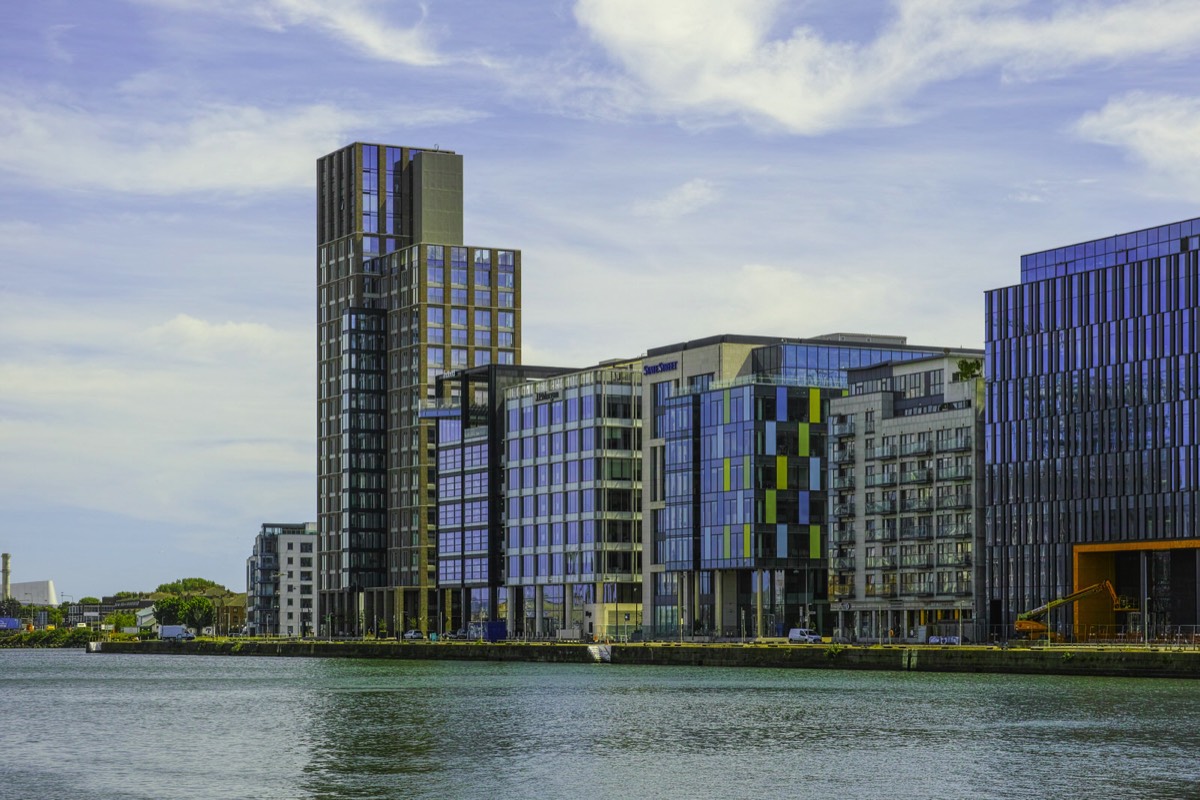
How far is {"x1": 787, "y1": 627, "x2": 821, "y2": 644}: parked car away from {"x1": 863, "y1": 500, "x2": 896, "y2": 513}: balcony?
1281cm

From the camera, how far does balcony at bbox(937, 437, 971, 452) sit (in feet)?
594

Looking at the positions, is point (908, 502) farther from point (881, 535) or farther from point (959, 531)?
point (959, 531)

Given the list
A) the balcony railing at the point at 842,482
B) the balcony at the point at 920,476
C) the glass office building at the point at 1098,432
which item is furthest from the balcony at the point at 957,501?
the balcony railing at the point at 842,482

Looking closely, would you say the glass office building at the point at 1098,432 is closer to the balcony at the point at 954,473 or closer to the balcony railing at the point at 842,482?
the balcony at the point at 954,473

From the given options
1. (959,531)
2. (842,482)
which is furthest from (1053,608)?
(842,482)

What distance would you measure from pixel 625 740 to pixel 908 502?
103064 millimetres

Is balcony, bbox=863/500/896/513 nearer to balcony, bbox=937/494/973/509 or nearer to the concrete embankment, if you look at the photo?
balcony, bbox=937/494/973/509

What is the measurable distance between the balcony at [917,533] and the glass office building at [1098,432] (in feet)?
24.6

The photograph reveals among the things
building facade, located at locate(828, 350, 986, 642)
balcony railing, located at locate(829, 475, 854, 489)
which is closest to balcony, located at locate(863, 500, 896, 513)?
building facade, located at locate(828, 350, 986, 642)

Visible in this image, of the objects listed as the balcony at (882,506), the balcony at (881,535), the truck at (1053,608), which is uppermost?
the balcony at (882,506)

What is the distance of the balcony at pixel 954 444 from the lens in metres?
181

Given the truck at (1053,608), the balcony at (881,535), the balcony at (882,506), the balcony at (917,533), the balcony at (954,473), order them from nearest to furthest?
the truck at (1053,608), the balcony at (954,473), the balcony at (917,533), the balcony at (882,506), the balcony at (881,535)

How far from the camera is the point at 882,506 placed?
186 m

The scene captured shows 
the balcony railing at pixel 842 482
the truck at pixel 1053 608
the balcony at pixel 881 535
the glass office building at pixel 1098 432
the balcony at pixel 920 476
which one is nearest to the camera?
the truck at pixel 1053 608
